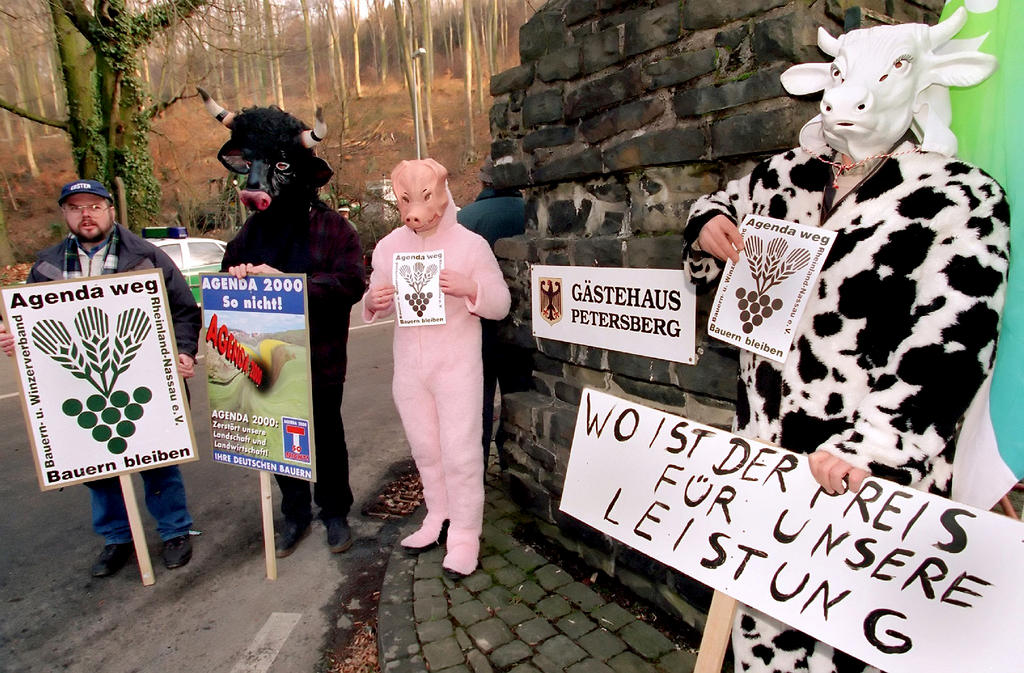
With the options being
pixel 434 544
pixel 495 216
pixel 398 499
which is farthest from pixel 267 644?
pixel 495 216

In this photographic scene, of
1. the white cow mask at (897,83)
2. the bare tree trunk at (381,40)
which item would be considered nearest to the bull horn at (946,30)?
the white cow mask at (897,83)

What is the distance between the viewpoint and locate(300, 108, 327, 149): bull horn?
305cm

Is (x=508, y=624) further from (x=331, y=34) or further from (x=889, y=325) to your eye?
(x=331, y=34)

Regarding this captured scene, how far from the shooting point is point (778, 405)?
5.92ft

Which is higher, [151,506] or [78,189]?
[78,189]

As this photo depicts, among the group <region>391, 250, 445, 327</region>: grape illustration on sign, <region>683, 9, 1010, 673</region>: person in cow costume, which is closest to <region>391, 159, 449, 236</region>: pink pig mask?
<region>391, 250, 445, 327</region>: grape illustration on sign

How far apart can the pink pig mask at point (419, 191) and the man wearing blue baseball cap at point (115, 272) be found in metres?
1.34

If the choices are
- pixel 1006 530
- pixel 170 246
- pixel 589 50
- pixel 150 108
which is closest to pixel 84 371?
pixel 589 50

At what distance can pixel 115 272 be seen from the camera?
125 inches

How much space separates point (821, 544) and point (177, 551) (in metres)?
3.22

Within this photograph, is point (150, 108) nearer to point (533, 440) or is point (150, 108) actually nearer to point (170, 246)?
point (170, 246)

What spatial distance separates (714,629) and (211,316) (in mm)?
2623

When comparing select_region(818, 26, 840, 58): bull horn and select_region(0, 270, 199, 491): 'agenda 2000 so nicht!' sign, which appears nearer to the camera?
select_region(818, 26, 840, 58): bull horn

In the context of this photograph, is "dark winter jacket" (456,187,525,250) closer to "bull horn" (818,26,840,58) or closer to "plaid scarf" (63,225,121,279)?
"plaid scarf" (63,225,121,279)
